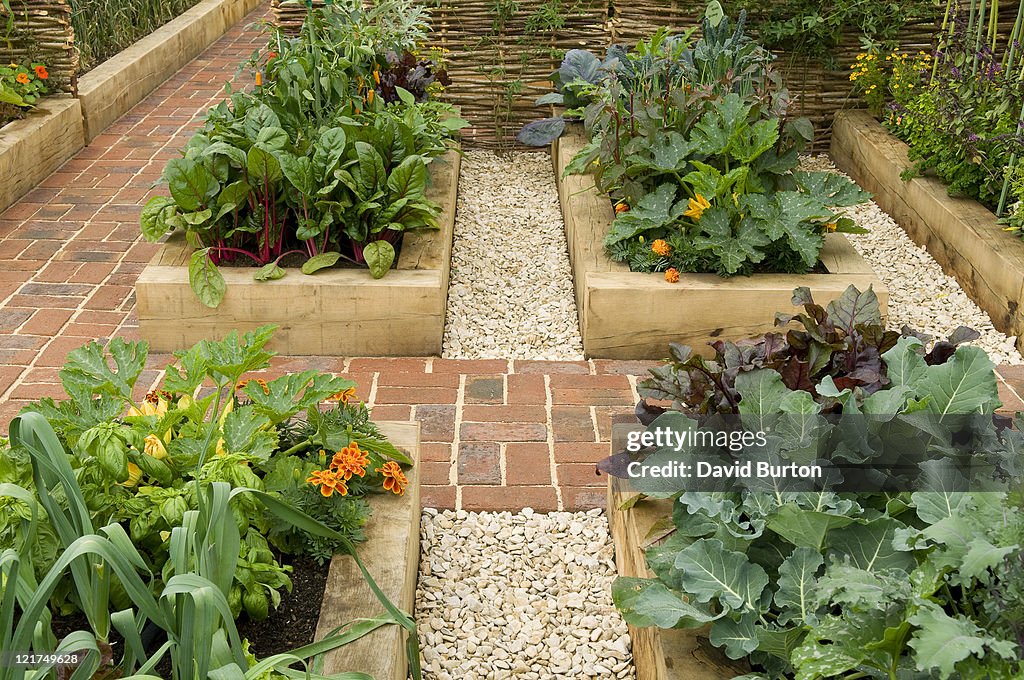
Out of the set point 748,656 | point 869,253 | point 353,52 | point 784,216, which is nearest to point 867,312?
point 748,656

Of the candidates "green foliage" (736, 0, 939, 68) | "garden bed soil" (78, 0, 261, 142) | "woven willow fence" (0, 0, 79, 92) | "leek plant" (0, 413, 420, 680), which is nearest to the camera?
"leek plant" (0, 413, 420, 680)

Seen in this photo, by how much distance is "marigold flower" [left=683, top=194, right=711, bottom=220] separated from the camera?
4176 millimetres

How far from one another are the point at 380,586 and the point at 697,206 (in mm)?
2404

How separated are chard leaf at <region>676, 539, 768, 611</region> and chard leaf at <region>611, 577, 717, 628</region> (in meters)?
0.04

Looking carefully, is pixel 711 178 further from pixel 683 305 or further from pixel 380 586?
pixel 380 586

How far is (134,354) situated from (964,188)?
4.02m

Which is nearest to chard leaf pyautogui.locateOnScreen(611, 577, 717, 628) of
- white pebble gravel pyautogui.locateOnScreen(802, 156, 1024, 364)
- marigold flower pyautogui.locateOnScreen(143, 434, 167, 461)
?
marigold flower pyautogui.locateOnScreen(143, 434, 167, 461)

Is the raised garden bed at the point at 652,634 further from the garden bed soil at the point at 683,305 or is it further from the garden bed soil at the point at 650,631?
the garden bed soil at the point at 683,305

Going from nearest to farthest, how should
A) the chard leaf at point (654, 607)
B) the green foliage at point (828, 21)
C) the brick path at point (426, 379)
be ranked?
the chard leaf at point (654, 607)
the brick path at point (426, 379)
the green foliage at point (828, 21)

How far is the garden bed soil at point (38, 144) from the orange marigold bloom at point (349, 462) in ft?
12.9

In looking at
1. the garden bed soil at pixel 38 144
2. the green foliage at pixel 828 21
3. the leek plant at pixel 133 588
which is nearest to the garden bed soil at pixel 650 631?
the leek plant at pixel 133 588

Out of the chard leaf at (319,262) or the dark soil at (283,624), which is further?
the chard leaf at (319,262)

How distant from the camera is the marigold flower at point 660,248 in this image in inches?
165

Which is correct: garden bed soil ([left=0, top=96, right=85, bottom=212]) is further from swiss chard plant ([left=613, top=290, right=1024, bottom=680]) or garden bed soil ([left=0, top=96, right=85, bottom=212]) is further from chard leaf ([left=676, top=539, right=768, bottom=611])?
chard leaf ([left=676, top=539, right=768, bottom=611])
